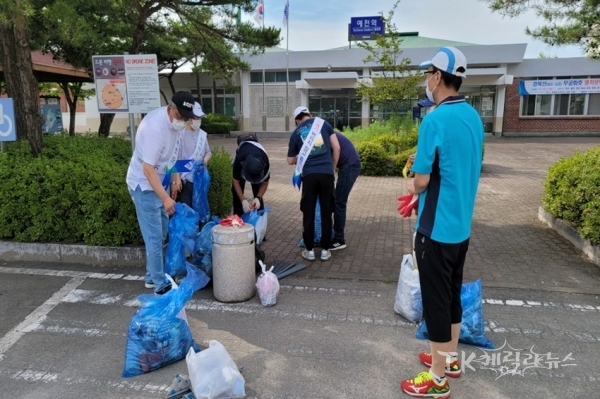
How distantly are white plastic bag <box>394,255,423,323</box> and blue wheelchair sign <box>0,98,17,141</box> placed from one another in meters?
5.27

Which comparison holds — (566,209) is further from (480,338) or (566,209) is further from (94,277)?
(94,277)

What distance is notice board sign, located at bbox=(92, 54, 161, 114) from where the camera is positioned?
6031 mm

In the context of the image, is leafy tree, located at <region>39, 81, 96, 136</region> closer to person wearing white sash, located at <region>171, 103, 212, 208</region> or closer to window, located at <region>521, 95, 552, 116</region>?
person wearing white sash, located at <region>171, 103, 212, 208</region>

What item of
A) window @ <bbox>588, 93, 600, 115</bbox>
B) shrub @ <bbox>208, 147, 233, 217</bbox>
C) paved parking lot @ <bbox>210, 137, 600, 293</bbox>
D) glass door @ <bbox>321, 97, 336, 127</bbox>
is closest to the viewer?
paved parking lot @ <bbox>210, 137, 600, 293</bbox>

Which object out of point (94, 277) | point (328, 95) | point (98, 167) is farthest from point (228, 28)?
point (328, 95)

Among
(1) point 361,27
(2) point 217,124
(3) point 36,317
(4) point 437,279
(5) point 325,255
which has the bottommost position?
(3) point 36,317

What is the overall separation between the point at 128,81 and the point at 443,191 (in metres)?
4.99

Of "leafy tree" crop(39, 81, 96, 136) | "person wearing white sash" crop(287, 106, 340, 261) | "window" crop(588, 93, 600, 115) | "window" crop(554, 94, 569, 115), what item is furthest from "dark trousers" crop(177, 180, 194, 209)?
"window" crop(588, 93, 600, 115)

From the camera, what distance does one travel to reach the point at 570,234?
587 cm

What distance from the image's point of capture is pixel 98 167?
5621 millimetres

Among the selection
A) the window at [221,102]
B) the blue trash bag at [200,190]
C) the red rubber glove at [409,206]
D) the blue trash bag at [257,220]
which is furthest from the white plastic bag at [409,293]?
the window at [221,102]

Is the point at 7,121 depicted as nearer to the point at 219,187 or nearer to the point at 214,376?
the point at 219,187

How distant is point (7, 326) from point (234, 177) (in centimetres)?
265

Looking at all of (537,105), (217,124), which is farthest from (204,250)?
(537,105)
